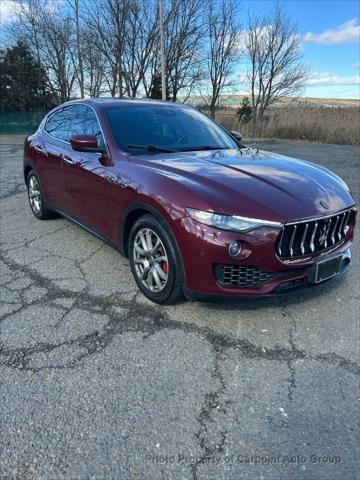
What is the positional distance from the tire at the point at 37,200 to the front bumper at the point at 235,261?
323 cm

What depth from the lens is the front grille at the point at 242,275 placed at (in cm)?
275

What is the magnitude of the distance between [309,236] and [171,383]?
→ 1.43 meters

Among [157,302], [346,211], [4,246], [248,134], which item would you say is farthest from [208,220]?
[248,134]

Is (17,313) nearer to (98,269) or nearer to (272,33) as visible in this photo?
(98,269)

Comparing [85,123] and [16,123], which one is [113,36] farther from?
[85,123]

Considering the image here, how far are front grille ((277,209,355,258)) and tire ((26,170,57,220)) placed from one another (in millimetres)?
3696

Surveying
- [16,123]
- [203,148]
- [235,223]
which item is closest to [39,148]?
[203,148]

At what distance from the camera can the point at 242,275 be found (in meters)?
2.77

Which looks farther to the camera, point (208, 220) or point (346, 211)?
point (346, 211)

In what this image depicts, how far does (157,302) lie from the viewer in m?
3.29

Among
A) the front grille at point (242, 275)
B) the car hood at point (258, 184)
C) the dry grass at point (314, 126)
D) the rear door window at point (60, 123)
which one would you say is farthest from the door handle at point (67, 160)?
the dry grass at point (314, 126)

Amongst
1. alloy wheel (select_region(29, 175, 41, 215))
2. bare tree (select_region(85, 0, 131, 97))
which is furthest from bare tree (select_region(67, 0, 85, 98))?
alloy wheel (select_region(29, 175, 41, 215))

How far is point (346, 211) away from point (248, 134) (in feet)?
75.6

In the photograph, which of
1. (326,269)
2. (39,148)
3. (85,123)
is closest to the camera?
(326,269)
